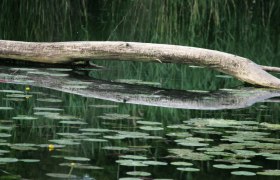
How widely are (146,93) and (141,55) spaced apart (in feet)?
2.45

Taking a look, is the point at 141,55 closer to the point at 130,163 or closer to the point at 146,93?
the point at 146,93

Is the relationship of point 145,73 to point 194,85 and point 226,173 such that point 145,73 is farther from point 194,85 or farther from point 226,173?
point 226,173

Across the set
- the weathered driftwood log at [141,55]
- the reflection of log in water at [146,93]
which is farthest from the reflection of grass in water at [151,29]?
the reflection of log in water at [146,93]

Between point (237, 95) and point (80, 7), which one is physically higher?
point (80, 7)

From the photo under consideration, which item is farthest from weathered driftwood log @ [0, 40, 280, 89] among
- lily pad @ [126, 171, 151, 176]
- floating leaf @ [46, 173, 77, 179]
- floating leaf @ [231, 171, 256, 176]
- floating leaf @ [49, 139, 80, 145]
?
floating leaf @ [46, 173, 77, 179]

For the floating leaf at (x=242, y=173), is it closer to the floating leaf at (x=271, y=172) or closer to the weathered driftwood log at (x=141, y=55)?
the floating leaf at (x=271, y=172)

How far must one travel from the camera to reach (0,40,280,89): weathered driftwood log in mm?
7078

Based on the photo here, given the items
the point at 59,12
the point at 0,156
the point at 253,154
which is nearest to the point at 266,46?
the point at 59,12

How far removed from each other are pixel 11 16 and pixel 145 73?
337 centimetres

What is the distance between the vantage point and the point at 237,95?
6691 millimetres

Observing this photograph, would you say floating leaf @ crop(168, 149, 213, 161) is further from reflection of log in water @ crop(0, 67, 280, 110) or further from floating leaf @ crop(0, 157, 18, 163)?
reflection of log in water @ crop(0, 67, 280, 110)

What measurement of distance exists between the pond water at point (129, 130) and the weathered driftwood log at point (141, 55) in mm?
225

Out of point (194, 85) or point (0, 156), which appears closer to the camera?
point (0, 156)

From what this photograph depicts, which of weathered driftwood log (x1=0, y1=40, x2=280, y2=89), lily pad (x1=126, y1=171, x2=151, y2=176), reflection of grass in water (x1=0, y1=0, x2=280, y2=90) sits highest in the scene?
reflection of grass in water (x1=0, y1=0, x2=280, y2=90)
